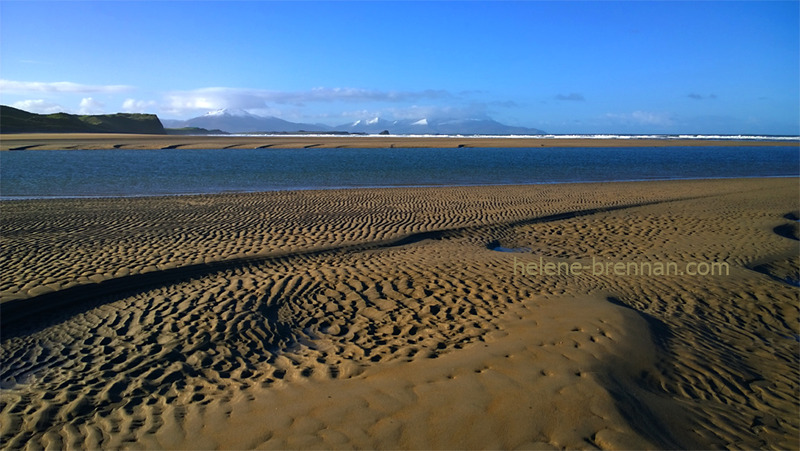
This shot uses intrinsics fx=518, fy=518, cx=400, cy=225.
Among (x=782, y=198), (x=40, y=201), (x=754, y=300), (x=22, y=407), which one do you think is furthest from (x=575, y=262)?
(x=40, y=201)

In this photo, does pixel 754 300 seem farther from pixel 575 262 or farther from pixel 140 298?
pixel 140 298

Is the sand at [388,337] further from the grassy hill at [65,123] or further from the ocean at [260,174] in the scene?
the grassy hill at [65,123]

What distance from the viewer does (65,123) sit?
247 feet

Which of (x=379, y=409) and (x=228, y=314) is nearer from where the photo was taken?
(x=379, y=409)

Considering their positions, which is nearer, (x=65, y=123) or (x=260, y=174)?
(x=260, y=174)

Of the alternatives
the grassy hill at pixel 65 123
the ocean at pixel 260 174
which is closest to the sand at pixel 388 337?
the ocean at pixel 260 174

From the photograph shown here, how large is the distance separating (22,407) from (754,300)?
948 cm

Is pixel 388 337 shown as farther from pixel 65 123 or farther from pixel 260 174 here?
pixel 65 123

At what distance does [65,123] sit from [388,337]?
8592 cm

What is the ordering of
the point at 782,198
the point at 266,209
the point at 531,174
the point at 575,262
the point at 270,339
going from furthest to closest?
1. the point at 531,174
2. the point at 782,198
3. the point at 266,209
4. the point at 575,262
5. the point at 270,339

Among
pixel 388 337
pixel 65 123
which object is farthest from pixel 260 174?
pixel 65 123

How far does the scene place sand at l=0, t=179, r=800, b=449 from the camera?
13.7 feet

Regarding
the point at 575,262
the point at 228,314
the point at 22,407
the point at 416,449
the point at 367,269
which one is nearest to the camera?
the point at 416,449

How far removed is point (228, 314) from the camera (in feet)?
22.8
